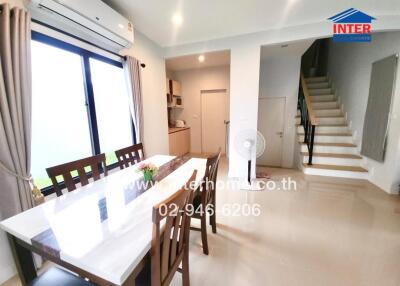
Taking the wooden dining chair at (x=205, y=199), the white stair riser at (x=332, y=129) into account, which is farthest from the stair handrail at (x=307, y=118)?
the wooden dining chair at (x=205, y=199)

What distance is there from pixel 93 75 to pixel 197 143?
343 cm

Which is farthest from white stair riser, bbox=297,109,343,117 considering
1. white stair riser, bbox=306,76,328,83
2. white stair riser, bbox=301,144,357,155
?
white stair riser, bbox=306,76,328,83

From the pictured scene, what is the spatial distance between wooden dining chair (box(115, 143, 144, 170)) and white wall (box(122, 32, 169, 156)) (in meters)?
0.76

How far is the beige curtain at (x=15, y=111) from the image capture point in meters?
1.21

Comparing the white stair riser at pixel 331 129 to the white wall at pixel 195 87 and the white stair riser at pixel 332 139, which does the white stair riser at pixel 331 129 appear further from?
the white wall at pixel 195 87

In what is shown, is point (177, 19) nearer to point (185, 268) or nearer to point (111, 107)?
point (111, 107)

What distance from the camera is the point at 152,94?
3074 millimetres

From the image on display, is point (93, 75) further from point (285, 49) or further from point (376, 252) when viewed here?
point (376, 252)

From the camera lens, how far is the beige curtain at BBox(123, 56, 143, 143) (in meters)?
2.43

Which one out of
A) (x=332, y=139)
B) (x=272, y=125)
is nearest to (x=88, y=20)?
(x=272, y=125)

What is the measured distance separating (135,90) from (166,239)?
7.40 feet

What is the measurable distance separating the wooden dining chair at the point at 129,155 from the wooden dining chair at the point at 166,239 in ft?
3.85

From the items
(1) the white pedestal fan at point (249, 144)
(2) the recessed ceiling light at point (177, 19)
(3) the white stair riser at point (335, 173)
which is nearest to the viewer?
(2) the recessed ceiling light at point (177, 19)

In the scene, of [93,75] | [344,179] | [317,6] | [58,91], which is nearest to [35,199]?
[58,91]
